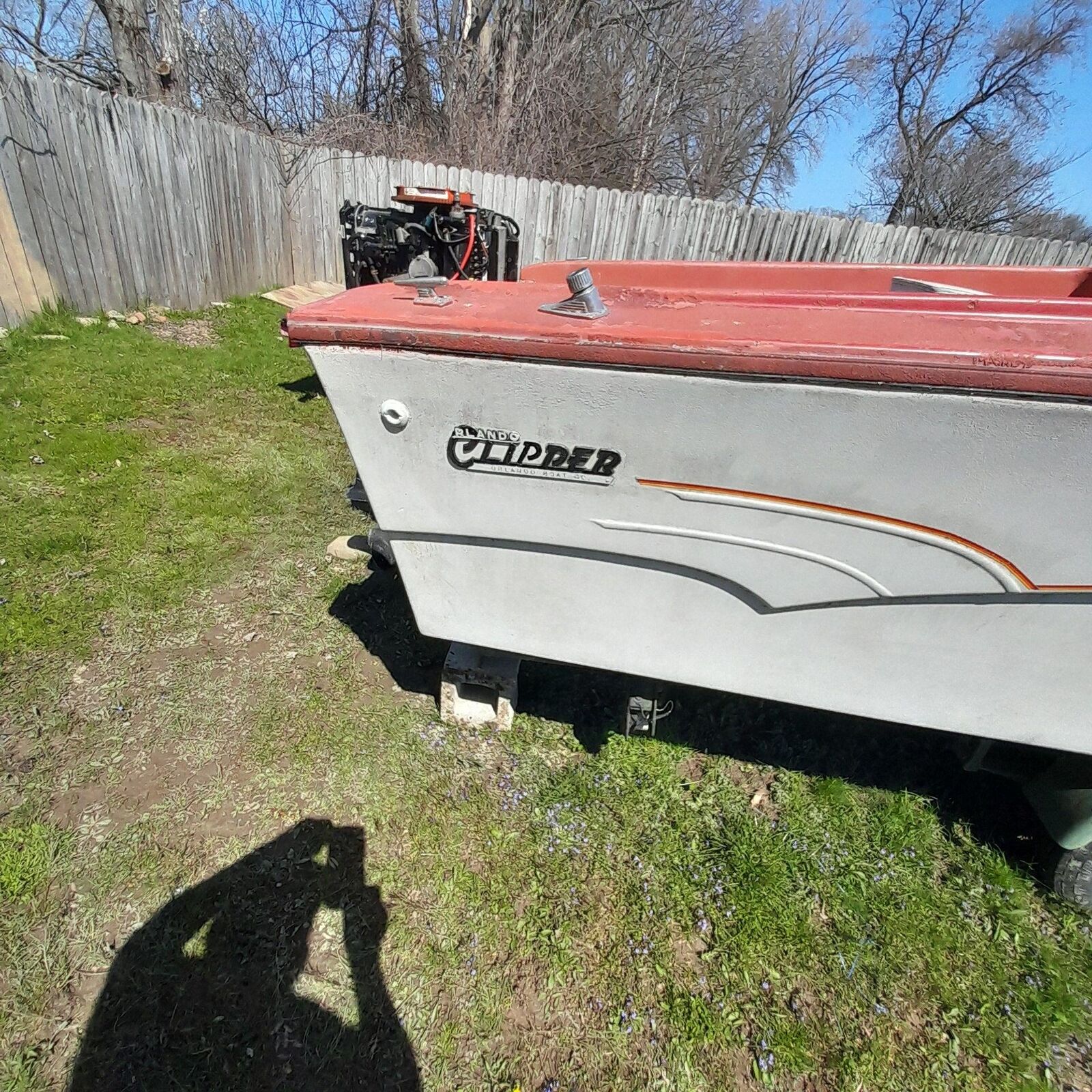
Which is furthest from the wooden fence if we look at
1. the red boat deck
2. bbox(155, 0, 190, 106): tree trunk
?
the red boat deck

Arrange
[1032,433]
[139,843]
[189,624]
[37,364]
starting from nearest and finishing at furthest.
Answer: [1032,433]
[139,843]
[189,624]
[37,364]

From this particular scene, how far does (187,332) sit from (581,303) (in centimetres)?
626

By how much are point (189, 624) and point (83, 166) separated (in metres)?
5.27

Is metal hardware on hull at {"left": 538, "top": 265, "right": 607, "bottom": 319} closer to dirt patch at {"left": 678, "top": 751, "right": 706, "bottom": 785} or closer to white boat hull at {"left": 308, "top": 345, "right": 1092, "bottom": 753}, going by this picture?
white boat hull at {"left": 308, "top": 345, "right": 1092, "bottom": 753}

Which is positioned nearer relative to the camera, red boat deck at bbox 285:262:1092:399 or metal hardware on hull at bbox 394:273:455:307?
red boat deck at bbox 285:262:1092:399

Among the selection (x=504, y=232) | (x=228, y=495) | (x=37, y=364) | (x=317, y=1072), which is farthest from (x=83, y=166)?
(x=317, y=1072)

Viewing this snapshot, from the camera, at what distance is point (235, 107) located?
424 inches

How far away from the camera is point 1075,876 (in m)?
1.77

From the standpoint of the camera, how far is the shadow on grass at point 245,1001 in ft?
4.51

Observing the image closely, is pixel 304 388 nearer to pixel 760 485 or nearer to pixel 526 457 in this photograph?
pixel 526 457

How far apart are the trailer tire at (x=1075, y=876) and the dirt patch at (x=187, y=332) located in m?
6.92

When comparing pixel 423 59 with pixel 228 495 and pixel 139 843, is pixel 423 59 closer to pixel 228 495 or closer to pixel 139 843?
pixel 228 495

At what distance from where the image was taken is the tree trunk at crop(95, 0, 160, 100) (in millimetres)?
8422

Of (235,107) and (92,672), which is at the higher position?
(235,107)
